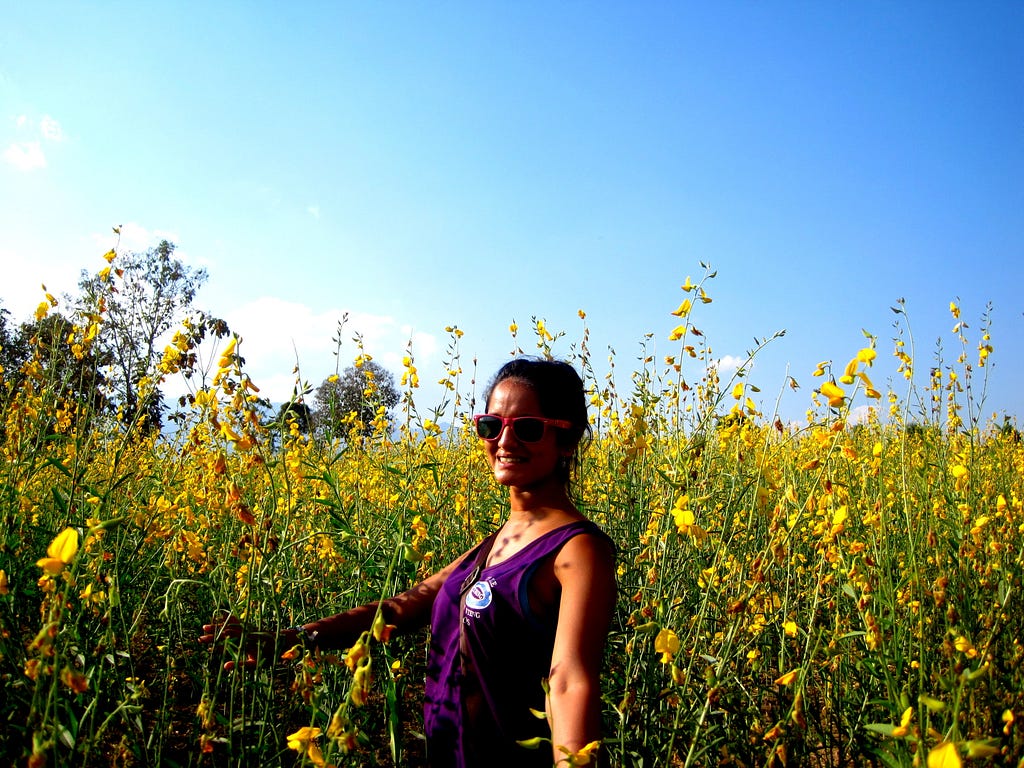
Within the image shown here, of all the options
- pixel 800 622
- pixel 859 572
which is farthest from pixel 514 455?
pixel 800 622

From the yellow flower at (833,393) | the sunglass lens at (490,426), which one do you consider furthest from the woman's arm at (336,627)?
the yellow flower at (833,393)

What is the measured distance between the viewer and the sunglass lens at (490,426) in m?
1.68

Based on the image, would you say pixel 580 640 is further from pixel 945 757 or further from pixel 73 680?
pixel 73 680

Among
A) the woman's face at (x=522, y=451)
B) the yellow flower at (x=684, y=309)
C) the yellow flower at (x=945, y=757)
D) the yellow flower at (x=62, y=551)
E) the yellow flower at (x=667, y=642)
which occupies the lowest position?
the yellow flower at (x=945, y=757)

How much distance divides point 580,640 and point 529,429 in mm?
533

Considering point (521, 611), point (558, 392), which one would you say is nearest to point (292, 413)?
point (558, 392)

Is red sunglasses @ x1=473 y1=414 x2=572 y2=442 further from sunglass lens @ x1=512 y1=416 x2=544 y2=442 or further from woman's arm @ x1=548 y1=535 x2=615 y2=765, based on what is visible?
woman's arm @ x1=548 y1=535 x2=615 y2=765

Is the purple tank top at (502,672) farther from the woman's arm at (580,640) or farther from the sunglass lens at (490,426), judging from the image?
the sunglass lens at (490,426)

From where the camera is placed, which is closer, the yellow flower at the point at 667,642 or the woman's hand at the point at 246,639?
the yellow flower at the point at 667,642

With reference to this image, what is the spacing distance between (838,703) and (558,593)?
1264 millimetres

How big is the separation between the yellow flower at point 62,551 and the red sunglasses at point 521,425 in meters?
0.92

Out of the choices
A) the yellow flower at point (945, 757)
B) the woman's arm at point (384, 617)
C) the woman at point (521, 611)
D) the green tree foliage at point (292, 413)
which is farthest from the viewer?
the green tree foliage at point (292, 413)

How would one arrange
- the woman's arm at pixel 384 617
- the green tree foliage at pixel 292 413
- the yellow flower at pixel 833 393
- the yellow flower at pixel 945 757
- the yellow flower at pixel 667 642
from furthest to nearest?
1. the green tree foliage at pixel 292 413
2. the woman's arm at pixel 384 617
3. the yellow flower at pixel 833 393
4. the yellow flower at pixel 667 642
5. the yellow flower at pixel 945 757

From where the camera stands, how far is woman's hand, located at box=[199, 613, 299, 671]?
4.83 feet
